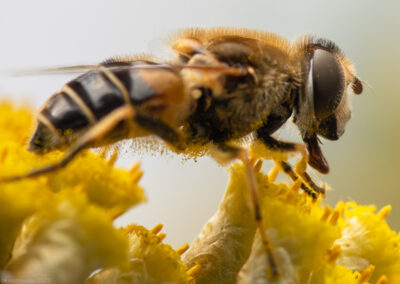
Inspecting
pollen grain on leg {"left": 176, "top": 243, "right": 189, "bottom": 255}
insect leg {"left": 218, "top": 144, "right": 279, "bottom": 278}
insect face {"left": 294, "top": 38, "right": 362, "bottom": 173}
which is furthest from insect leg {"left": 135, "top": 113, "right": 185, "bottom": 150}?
insect face {"left": 294, "top": 38, "right": 362, "bottom": 173}

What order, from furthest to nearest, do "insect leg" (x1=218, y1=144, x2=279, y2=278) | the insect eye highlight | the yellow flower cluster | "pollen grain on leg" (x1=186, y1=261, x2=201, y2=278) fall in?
the insect eye highlight < "pollen grain on leg" (x1=186, y1=261, x2=201, y2=278) < "insect leg" (x1=218, y1=144, x2=279, y2=278) < the yellow flower cluster

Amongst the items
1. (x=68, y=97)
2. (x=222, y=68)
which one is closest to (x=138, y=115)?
(x=68, y=97)

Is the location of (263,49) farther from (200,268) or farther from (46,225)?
(46,225)

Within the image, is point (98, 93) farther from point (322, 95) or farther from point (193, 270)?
point (322, 95)

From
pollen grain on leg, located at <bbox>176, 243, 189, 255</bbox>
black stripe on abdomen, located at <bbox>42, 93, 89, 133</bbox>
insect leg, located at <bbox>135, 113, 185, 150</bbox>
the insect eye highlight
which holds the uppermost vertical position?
the insect eye highlight

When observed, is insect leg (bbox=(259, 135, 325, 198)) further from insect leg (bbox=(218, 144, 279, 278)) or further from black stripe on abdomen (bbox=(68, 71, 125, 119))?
black stripe on abdomen (bbox=(68, 71, 125, 119))

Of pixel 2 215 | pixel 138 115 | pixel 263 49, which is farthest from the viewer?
pixel 263 49

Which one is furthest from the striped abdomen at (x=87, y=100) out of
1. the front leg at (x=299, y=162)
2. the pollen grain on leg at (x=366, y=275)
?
the pollen grain on leg at (x=366, y=275)
